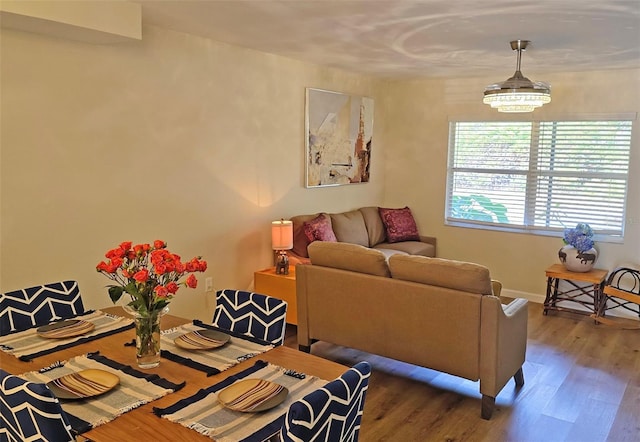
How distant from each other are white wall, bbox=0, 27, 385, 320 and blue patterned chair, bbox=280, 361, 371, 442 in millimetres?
2442

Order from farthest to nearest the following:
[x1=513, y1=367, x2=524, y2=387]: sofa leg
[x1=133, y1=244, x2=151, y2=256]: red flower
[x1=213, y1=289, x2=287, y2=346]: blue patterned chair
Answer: [x1=513, y1=367, x2=524, y2=387]: sofa leg
[x1=213, y1=289, x2=287, y2=346]: blue patterned chair
[x1=133, y1=244, x2=151, y2=256]: red flower

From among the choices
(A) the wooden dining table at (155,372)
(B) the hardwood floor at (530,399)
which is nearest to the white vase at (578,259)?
(B) the hardwood floor at (530,399)

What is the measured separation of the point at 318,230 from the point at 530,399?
7.67 ft

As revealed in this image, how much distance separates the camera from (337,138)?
5797 mm

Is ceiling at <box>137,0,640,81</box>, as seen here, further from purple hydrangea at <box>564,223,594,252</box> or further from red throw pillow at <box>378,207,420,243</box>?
red throw pillow at <box>378,207,420,243</box>

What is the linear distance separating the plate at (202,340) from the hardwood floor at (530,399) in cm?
112

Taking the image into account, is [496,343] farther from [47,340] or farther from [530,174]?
[530,174]

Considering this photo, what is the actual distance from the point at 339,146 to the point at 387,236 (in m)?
1.23

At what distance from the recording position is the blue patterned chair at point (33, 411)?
4.98 feet

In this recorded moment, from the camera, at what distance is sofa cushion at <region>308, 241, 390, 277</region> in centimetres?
358

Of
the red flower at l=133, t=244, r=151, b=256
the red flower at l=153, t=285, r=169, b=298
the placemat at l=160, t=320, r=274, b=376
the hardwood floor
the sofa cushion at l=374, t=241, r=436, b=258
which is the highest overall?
the red flower at l=133, t=244, r=151, b=256

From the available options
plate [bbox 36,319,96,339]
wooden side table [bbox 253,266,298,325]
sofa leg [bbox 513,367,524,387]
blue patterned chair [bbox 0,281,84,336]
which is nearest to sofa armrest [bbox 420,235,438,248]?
wooden side table [bbox 253,266,298,325]

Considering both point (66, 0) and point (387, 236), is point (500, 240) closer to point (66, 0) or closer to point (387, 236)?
point (387, 236)

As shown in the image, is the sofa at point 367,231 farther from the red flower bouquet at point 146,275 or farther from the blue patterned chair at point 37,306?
the red flower bouquet at point 146,275
